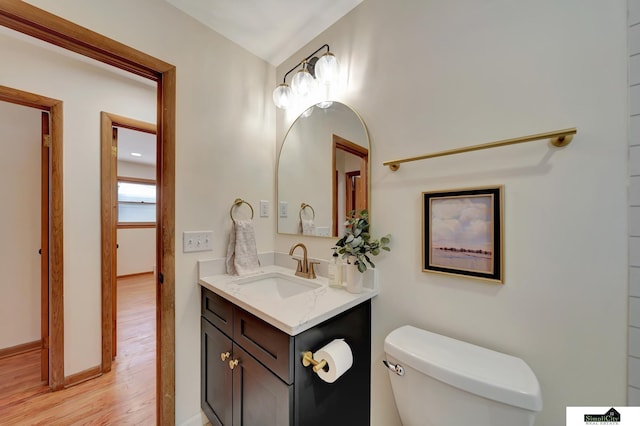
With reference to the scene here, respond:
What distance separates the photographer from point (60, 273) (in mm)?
1630

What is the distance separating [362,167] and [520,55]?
70 centimetres

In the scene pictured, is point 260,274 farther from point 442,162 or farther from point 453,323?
point 442,162

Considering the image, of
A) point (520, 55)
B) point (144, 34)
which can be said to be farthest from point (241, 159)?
point (520, 55)

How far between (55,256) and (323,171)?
1966mm

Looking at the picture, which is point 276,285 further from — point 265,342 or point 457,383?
point 457,383

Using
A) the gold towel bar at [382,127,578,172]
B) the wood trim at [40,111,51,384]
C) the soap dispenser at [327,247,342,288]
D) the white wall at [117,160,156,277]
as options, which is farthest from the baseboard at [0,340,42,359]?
the gold towel bar at [382,127,578,172]

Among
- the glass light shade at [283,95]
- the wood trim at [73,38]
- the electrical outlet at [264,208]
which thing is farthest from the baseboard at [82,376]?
the glass light shade at [283,95]

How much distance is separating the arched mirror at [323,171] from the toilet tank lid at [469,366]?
65 cm

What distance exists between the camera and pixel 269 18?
1353 millimetres

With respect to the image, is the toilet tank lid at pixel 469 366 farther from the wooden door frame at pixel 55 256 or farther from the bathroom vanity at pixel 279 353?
the wooden door frame at pixel 55 256

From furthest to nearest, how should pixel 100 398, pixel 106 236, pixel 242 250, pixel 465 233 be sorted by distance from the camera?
pixel 106 236 < pixel 100 398 < pixel 242 250 < pixel 465 233

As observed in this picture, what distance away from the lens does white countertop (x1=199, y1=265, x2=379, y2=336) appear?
0.82 meters

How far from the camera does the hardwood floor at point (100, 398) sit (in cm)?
141

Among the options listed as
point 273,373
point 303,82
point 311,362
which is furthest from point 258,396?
point 303,82
